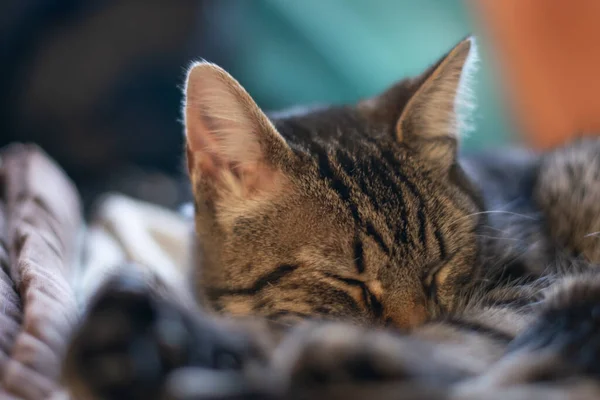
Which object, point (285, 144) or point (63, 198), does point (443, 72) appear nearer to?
point (285, 144)

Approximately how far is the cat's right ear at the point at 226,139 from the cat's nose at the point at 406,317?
298 mm

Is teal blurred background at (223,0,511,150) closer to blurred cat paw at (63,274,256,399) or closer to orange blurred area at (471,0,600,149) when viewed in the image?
orange blurred area at (471,0,600,149)

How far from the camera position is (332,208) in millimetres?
963

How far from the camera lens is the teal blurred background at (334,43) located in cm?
233

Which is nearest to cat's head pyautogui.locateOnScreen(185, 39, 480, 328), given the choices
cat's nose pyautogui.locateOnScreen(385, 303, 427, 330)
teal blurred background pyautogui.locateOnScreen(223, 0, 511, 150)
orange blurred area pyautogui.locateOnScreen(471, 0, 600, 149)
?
cat's nose pyautogui.locateOnScreen(385, 303, 427, 330)

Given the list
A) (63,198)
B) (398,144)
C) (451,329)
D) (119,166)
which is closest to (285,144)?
(398,144)

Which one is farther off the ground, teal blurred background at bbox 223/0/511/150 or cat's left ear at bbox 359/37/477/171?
teal blurred background at bbox 223/0/511/150

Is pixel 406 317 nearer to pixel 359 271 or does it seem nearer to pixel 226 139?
pixel 359 271

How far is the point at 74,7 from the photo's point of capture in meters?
1.93

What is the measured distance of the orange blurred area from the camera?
264 centimetres

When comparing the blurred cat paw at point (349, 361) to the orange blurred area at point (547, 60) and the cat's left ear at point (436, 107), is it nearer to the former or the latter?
the cat's left ear at point (436, 107)

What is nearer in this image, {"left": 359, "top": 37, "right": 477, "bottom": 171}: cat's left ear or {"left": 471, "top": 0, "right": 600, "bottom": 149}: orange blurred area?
{"left": 359, "top": 37, "right": 477, "bottom": 171}: cat's left ear

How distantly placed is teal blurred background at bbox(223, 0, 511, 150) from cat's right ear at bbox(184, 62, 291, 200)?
122cm

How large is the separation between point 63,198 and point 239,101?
1.88 feet
